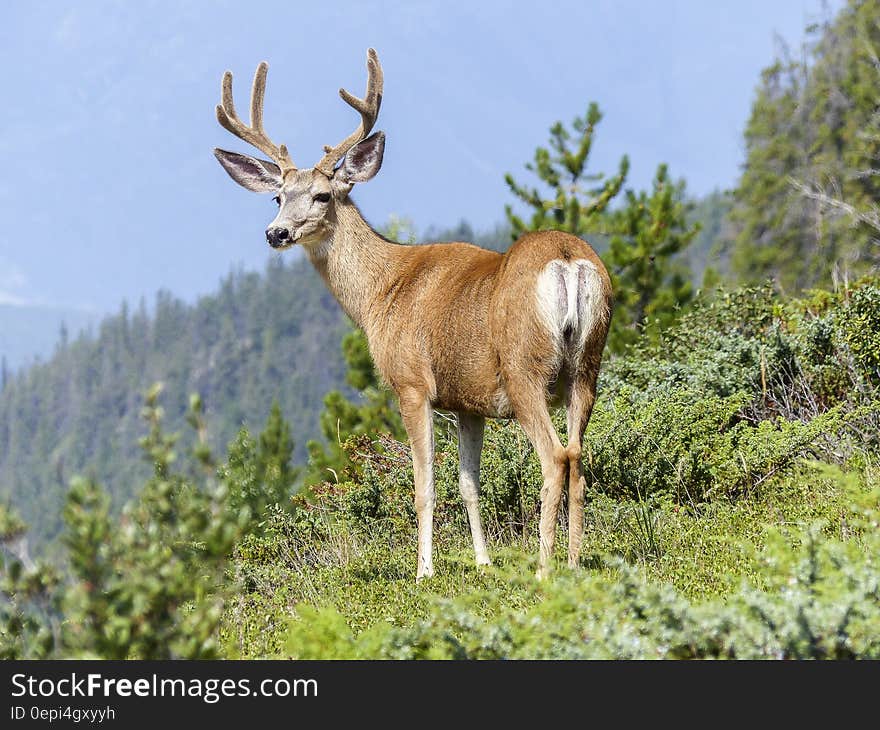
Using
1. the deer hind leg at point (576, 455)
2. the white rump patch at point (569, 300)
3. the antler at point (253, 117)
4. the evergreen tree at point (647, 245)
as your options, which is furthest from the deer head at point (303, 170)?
the evergreen tree at point (647, 245)

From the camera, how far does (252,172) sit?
28.2 ft

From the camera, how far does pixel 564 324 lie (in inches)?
253

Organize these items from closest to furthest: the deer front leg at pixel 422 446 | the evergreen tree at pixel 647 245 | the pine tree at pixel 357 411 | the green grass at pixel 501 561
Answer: the green grass at pixel 501 561, the deer front leg at pixel 422 446, the pine tree at pixel 357 411, the evergreen tree at pixel 647 245

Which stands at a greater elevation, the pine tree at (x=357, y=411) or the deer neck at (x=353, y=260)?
the pine tree at (x=357, y=411)

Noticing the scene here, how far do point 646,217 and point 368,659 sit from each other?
61.6 feet

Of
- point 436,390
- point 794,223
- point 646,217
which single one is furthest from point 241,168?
point 794,223

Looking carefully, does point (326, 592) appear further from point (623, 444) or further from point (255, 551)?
point (623, 444)

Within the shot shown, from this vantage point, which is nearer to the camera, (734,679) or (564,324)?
(734,679)

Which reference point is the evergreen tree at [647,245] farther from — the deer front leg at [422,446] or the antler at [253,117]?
the deer front leg at [422,446]

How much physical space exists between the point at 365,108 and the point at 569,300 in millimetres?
3024

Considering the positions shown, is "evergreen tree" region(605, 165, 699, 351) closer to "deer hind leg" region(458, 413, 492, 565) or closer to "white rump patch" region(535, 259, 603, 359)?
"deer hind leg" region(458, 413, 492, 565)

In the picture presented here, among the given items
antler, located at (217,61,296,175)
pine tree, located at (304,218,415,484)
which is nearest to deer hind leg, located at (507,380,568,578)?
Answer: antler, located at (217,61,296,175)

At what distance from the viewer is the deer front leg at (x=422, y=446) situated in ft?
24.0

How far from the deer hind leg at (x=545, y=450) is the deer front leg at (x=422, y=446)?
2.82ft
